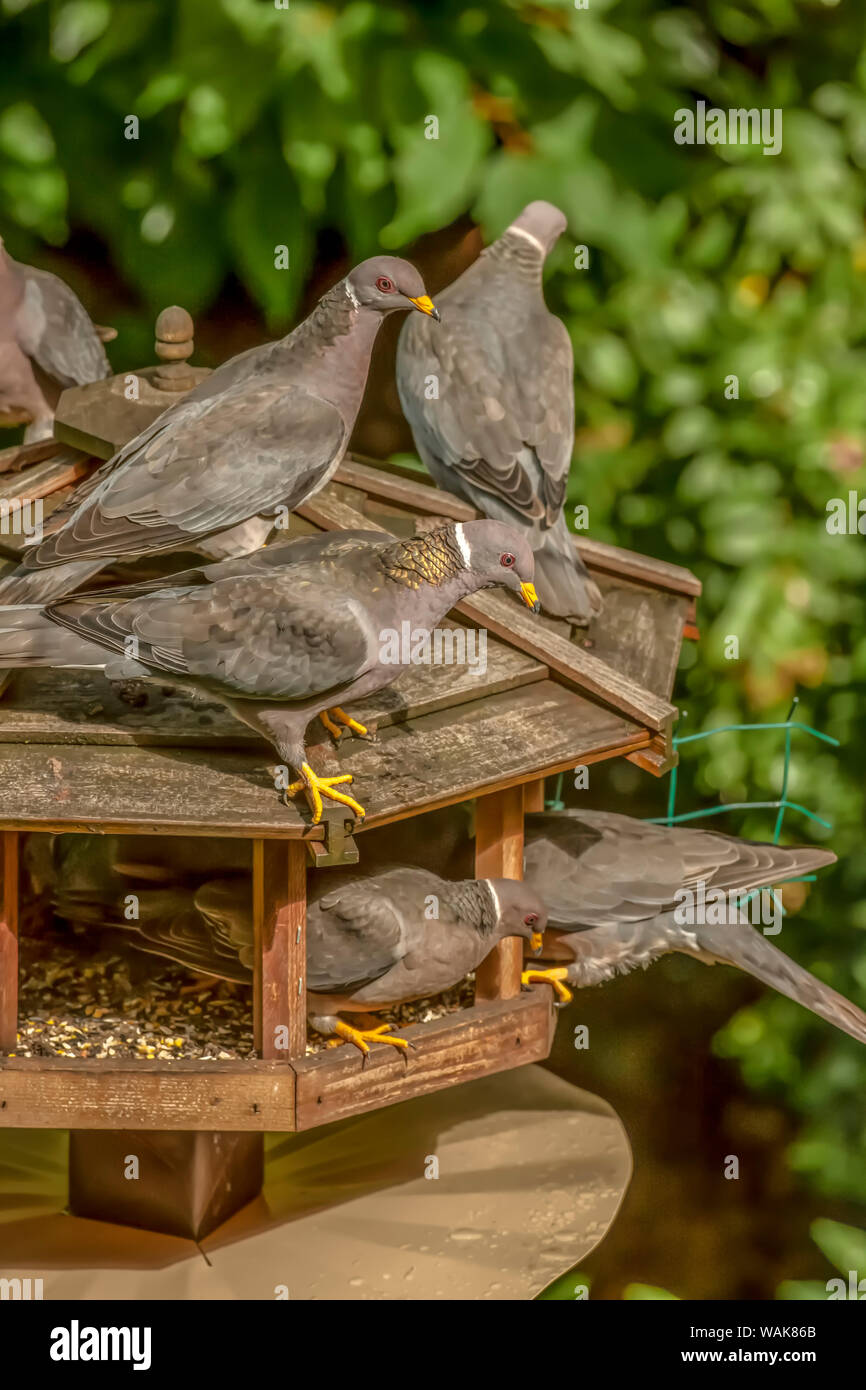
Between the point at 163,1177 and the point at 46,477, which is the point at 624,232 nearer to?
the point at 46,477

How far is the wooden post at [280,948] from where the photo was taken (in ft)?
9.15

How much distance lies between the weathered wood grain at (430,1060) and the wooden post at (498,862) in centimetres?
5

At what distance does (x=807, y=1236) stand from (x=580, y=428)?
2.49 meters

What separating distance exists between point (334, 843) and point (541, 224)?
7.19 ft

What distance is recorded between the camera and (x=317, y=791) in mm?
2531

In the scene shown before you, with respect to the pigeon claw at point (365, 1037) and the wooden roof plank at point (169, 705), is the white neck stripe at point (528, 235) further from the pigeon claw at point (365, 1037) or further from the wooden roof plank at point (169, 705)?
the pigeon claw at point (365, 1037)

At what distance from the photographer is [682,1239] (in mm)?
5359

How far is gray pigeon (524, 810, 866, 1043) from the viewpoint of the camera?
3.40 metres

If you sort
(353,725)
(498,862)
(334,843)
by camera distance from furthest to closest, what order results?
(498,862) → (353,725) → (334,843)

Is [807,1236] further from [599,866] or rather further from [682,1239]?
[599,866]

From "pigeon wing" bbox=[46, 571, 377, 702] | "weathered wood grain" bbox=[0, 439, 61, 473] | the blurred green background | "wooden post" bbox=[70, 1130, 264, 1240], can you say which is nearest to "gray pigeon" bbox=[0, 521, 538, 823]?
"pigeon wing" bbox=[46, 571, 377, 702]

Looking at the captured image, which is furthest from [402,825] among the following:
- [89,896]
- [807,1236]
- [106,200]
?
[807,1236]

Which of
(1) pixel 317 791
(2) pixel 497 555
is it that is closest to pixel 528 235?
(2) pixel 497 555

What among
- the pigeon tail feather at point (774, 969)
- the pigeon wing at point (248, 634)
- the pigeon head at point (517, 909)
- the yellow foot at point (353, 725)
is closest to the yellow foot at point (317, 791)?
the pigeon wing at point (248, 634)
